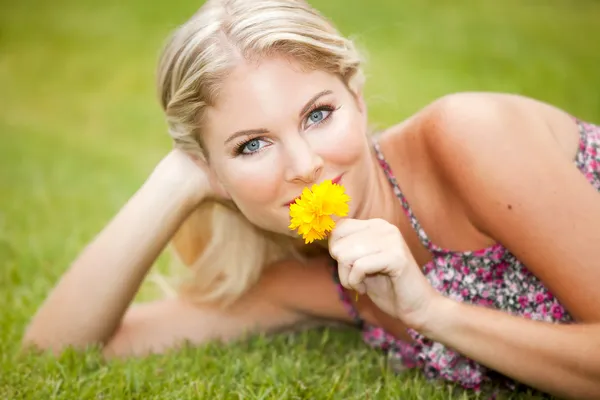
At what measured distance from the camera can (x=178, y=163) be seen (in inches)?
121

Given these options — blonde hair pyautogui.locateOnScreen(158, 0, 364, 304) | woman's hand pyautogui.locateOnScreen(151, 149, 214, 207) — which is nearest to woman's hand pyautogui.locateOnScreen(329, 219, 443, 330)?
blonde hair pyautogui.locateOnScreen(158, 0, 364, 304)

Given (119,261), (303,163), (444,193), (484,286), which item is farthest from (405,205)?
(119,261)

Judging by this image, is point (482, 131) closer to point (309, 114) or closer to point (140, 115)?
point (309, 114)

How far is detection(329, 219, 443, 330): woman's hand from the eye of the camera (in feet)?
7.43

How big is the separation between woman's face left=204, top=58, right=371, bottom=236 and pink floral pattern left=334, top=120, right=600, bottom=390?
1.45 ft

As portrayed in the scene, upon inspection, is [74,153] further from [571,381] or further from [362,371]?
[571,381]

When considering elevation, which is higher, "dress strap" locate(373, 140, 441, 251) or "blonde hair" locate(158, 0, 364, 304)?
"blonde hair" locate(158, 0, 364, 304)

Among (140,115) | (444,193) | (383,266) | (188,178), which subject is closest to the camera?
(383,266)

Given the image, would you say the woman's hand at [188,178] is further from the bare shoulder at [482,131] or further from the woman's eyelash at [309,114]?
the bare shoulder at [482,131]

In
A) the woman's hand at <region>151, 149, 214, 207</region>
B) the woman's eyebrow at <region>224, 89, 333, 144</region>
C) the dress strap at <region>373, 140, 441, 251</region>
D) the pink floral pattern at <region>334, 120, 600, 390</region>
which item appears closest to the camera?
the woman's eyebrow at <region>224, 89, 333, 144</region>

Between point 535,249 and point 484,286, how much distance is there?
1.33 feet

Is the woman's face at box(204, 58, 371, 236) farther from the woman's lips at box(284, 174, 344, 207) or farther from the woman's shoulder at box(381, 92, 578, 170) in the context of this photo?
the woman's shoulder at box(381, 92, 578, 170)

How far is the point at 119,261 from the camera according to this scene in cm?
311

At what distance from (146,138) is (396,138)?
186 inches
